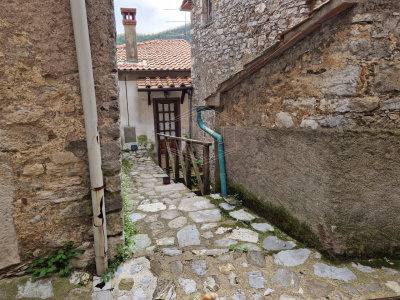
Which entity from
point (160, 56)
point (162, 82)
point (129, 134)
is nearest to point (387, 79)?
point (162, 82)

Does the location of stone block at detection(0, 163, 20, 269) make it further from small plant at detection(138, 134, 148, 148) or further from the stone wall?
small plant at detection(138, 134, 148, 148)

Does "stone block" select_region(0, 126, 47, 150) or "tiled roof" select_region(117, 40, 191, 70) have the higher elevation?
"tiled roof" select_region(117, 40, 191, 70)

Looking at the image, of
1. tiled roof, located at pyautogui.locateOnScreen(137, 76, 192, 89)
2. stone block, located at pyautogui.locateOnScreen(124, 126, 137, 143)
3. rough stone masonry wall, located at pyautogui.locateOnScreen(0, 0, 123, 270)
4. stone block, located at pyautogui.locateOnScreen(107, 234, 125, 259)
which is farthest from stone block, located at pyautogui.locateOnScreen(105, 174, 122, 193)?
stone block, located at pyautogui.locateOnScreen(124, 126, 137, 143)

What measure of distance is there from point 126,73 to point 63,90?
7622mm

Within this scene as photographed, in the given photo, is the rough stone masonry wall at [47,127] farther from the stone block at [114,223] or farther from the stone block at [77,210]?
the stone block at [114,223]

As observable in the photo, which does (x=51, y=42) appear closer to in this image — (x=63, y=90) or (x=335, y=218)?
(x=63, y=90)

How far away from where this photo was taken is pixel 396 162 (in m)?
1.84

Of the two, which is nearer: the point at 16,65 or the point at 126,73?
the point at 16,65

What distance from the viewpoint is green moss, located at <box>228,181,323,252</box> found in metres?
2.21

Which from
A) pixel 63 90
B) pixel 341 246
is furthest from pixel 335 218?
pixel 63 90

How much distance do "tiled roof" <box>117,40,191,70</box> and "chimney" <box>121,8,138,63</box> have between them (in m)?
0.29

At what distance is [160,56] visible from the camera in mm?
10312

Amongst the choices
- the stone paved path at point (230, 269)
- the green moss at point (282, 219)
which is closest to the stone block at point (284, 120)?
the green moss at point (282, 219)

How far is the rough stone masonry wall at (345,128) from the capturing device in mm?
1729
